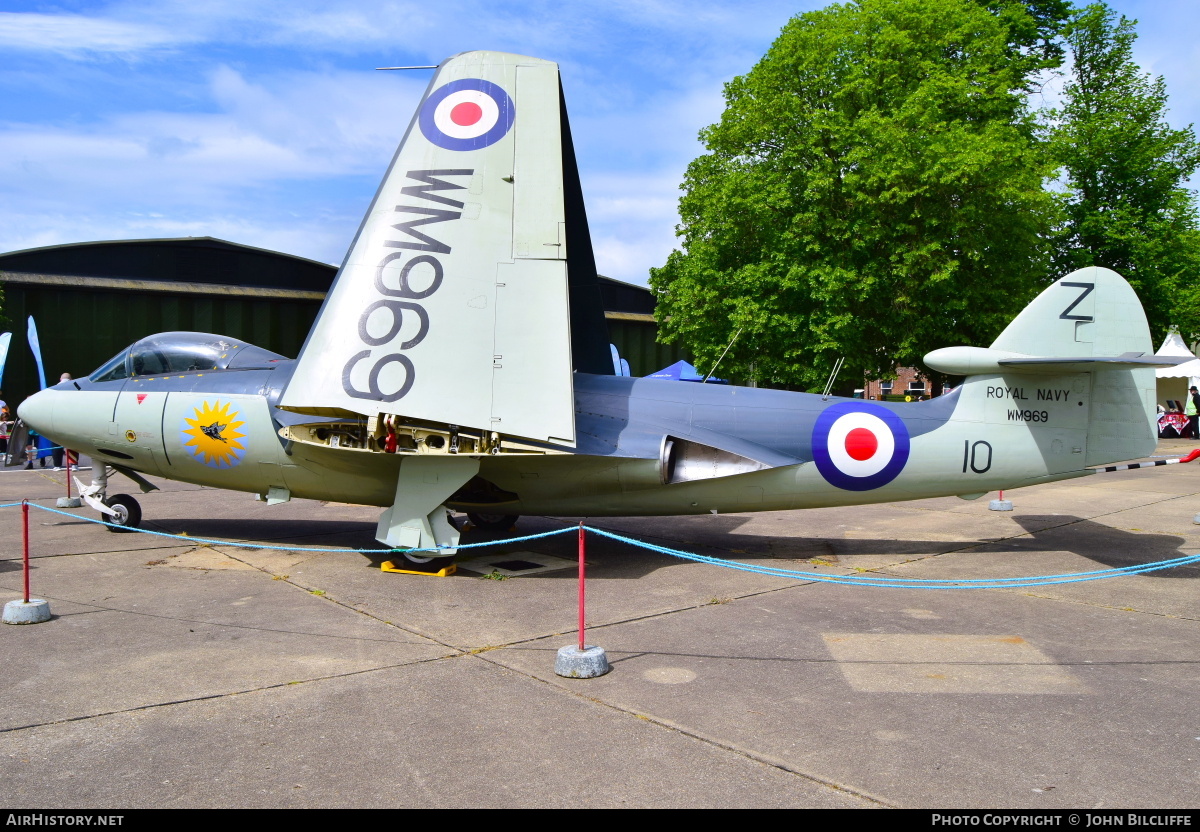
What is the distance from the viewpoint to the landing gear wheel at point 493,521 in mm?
11344

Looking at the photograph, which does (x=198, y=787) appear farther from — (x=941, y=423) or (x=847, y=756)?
(x=941, y=423)

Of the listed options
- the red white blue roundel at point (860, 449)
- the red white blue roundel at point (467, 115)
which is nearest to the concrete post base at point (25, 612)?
the red white blue roundel at point (467, 115)

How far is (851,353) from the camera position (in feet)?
75.8

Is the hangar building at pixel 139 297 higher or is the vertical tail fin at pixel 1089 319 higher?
the hangar building at pixel 139 297

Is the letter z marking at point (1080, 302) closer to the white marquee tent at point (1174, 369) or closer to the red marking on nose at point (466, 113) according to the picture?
the red marking on nose at point (466, 113)

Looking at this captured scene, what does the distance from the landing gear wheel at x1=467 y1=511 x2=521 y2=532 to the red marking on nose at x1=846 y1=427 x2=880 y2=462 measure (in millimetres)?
4606

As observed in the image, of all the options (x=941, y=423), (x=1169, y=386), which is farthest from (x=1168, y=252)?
(x=941, y=423)

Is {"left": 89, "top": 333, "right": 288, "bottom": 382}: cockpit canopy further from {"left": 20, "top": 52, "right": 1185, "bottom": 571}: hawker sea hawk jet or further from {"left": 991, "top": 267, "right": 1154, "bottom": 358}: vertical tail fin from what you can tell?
{"left": 991, "top": 267, "right": 1154, "bottom": 358}: vertical tail fin

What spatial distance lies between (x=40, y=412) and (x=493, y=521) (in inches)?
239

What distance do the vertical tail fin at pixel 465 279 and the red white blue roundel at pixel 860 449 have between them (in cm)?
305

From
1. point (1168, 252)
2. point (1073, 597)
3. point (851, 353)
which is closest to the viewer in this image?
point (1073, 597)

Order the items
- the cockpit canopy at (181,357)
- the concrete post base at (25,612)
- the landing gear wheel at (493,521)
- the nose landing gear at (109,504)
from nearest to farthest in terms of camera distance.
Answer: the concrete post base at (25,612) → the cockpit canopy at (181,357) → the nose landing gear at (109,504) → the landing gear wheel at (493,521)

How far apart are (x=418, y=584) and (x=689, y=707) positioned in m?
4.20

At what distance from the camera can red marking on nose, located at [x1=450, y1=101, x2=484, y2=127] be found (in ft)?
28.6
